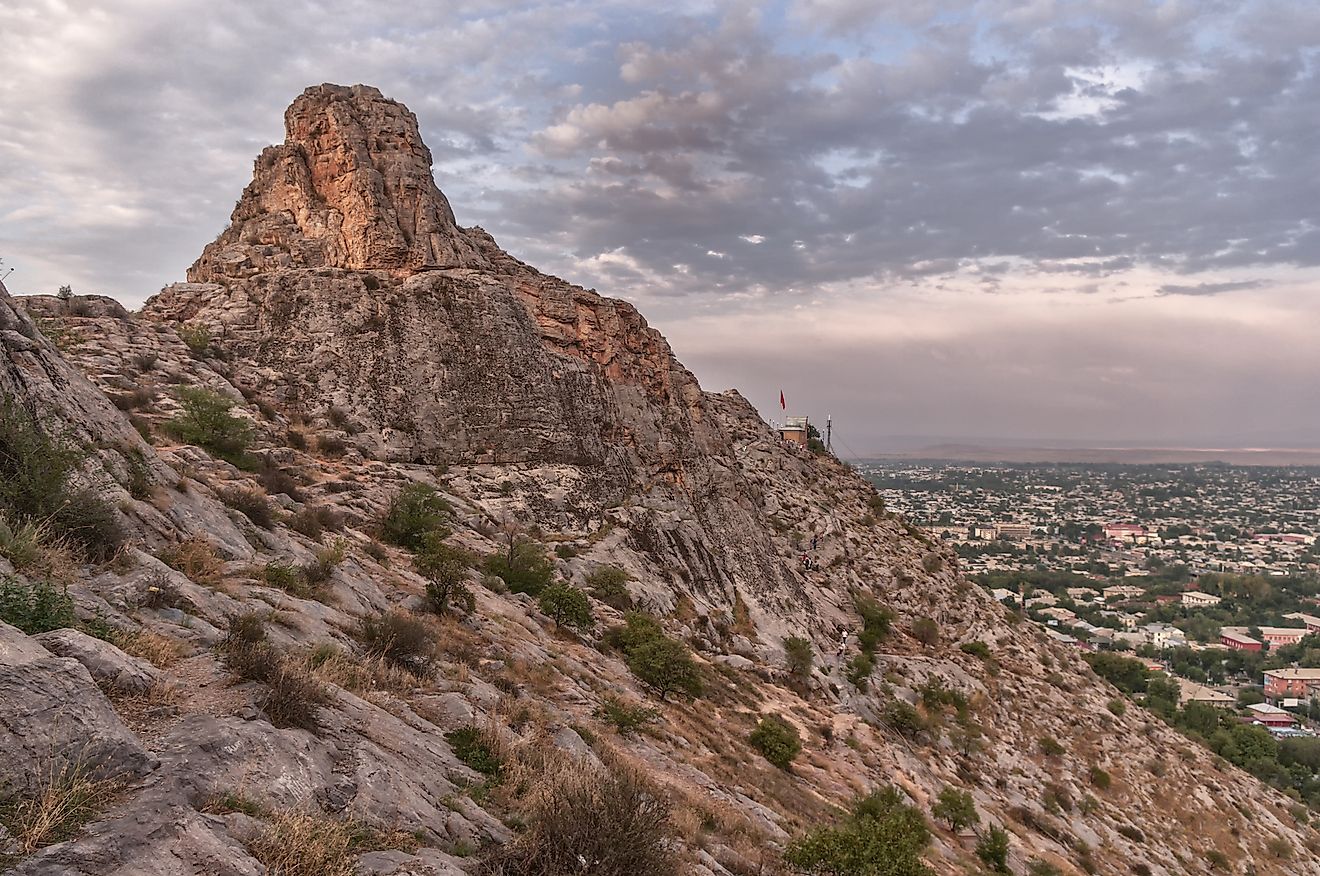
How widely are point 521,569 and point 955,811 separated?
15244 mm

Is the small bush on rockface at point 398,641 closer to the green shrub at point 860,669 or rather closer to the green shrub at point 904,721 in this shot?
the green shrub at point 904,721

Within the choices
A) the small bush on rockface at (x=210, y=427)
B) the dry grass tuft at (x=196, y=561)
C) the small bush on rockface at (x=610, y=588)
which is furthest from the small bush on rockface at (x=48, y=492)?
the small bush on rockface at (x=610, y=588)

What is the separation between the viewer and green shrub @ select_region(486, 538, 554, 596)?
19344 millimetres

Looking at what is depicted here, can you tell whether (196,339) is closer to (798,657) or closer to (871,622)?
(798,657)

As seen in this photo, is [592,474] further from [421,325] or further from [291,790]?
[291,790]

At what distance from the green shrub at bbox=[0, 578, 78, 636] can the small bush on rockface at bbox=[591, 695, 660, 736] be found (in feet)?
28.1

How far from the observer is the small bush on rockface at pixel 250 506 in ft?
41.4

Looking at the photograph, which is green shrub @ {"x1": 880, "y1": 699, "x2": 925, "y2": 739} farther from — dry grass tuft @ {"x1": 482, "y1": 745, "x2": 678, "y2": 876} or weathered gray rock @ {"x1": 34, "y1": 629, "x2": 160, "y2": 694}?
weathered gray rock @ {"x1": 34, "y1": 629, "x2": 160, "y2": 694}

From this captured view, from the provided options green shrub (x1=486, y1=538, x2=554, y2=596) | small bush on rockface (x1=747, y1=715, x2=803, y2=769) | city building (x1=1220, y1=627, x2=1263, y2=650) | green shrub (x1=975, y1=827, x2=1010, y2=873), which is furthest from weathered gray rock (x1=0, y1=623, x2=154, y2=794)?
city building (x1=1220, y1=627, x2=1263, y2=650)

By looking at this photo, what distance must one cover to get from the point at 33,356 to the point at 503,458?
17.9m

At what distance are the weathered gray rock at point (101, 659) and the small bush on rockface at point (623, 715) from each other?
8252 mm

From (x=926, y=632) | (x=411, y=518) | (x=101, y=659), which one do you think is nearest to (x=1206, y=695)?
(x=926, y=632)

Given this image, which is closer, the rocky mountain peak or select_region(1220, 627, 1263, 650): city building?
the rocky mountain peak

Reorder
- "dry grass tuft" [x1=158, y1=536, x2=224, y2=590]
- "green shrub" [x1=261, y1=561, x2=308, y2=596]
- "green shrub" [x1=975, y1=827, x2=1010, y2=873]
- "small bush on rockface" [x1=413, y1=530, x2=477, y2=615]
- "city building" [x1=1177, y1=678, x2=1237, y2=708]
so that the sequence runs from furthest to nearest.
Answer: "city building" [x1=1177, y1=678, x2=1237, y2=708] < "green shrub" [x1=975, y1=827, x2=1010, y2=873] < "small bush on rockface" [x1=413, y1=530, x2=477, y2=615] < "green shrub" [x1=261, y1=561, x2=308, y2=596] < "dry grass tuft" [x1=158, y1=536, x2=224, y2=590]
